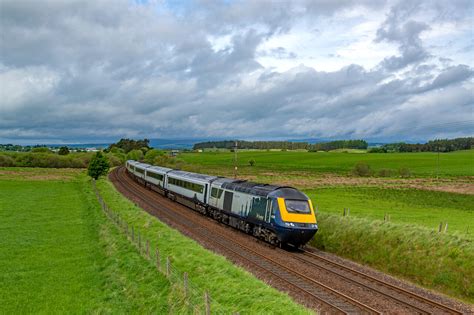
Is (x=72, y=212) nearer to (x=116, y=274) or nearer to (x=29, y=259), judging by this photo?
(x=29, y=259)

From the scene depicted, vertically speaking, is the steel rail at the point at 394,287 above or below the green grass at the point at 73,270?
above

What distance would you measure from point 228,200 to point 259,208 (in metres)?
5.57

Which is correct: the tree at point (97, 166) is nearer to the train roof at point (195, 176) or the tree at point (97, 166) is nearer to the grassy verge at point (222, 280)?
the train roof at point (195, 176)

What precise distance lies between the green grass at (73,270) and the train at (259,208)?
8127 mm

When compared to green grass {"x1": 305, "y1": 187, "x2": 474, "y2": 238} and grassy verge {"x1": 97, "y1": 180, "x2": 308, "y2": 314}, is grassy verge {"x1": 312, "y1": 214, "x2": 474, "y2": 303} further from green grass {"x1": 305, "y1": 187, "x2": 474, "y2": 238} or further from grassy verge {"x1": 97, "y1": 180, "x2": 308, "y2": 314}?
grassy verge {"x1": 97, "y1": 180, "x2": 308, "y2": 314}

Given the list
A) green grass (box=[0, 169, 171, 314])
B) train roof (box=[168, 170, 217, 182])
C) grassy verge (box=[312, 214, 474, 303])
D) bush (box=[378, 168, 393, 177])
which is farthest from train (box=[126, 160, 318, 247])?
bush (box=[378, 168, 393, 177])

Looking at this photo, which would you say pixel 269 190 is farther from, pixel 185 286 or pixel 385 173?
pixel 385 173

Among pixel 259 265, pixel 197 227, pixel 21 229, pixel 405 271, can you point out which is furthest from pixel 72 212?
pixel 405 271

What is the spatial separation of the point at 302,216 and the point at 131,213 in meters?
17.0

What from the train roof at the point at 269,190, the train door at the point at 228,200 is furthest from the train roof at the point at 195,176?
the train roof at the point at 269,190

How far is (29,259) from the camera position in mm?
23203

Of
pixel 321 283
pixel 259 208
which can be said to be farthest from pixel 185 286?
pixel 259 208

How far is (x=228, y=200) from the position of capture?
3097 centimetres

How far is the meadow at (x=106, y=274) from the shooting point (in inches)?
576
